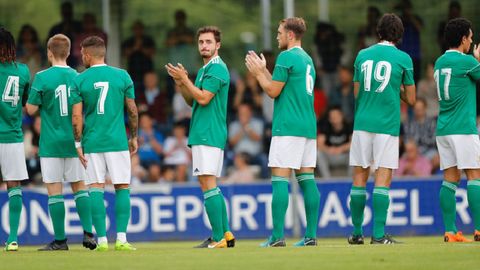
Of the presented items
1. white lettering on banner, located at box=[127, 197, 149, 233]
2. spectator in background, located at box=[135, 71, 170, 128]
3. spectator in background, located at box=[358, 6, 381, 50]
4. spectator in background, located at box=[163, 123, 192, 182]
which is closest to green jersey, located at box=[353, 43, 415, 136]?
white lettering on banner, located at box=[127, 197, 149, 233]

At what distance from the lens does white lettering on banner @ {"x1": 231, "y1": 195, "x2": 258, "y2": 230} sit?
20828mm

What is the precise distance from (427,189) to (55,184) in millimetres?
7355

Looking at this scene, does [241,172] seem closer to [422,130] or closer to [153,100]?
[153,100]

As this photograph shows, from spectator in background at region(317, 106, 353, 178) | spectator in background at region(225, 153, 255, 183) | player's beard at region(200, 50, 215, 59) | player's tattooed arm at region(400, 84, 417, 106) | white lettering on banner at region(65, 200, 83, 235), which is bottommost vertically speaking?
white lettering on banner at region(65, 200, 83, 235)

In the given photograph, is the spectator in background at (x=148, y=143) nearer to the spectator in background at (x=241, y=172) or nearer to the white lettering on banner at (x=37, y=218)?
the spectator in background at (x=241, y=172)

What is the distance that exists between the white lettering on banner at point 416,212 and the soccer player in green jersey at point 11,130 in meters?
7.41

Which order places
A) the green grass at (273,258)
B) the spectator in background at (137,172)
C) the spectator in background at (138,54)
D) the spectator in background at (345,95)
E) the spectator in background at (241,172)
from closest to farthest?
the green grass at (273,258) → the spectator in background at (241,172) → the spectator in background at (137,172) → the spectator in background at (345,95) → the spectator in background at (138,54)

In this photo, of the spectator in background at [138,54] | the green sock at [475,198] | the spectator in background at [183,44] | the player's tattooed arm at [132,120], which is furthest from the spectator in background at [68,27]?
the green sock at [475,198]

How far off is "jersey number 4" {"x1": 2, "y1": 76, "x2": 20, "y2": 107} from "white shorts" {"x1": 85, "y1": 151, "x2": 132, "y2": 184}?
141 centimetres

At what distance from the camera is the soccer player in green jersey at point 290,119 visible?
1450 cm

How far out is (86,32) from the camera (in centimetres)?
2375

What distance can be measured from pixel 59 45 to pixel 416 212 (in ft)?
25.2

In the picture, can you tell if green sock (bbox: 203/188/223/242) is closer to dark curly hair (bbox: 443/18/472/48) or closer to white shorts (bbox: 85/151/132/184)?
white shorts (bbox: 85/151/132/184)

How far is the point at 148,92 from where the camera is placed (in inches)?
951
